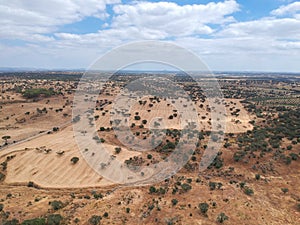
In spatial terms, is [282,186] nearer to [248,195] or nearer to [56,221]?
[248,195]

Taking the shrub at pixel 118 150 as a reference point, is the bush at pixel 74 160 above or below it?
below

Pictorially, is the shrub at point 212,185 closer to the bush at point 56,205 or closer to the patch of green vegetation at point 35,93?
the bush at point 56,205

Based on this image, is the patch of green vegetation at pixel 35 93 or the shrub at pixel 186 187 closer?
the shrub at pixel 186 187

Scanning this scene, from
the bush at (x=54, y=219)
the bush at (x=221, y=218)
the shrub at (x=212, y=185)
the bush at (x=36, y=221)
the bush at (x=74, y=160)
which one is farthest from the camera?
the bush at (x=74, y=160)

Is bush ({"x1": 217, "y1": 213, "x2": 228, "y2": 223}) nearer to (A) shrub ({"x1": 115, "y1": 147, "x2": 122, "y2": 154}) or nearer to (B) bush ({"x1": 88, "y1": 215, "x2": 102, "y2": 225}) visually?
(B) bush ({"x1": 88, "y1": 215, "x2": 102, "y2": 225})

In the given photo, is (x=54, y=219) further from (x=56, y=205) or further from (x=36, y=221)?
(x=56, y=205)

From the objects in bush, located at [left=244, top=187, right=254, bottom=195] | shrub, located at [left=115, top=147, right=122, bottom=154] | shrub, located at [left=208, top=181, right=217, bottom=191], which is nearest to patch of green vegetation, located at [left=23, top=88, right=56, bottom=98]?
shrub, located at [left=115, top=147, right=122, bottom=154]

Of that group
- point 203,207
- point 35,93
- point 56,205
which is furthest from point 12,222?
point 35,93

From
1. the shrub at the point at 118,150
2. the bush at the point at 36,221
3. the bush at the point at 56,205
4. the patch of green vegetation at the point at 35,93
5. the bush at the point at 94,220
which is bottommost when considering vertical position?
the bush at the point at 56,205

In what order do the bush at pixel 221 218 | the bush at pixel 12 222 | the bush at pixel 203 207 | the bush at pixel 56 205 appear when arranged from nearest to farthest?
the bush at pixel 12 222 → the bush at pixel 221 218 → the bush at pixel 203 207 → the bush at pixel 56 205

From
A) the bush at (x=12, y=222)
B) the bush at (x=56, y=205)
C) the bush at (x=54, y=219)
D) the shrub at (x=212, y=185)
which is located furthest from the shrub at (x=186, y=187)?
the bush at (x=12, y=222)
